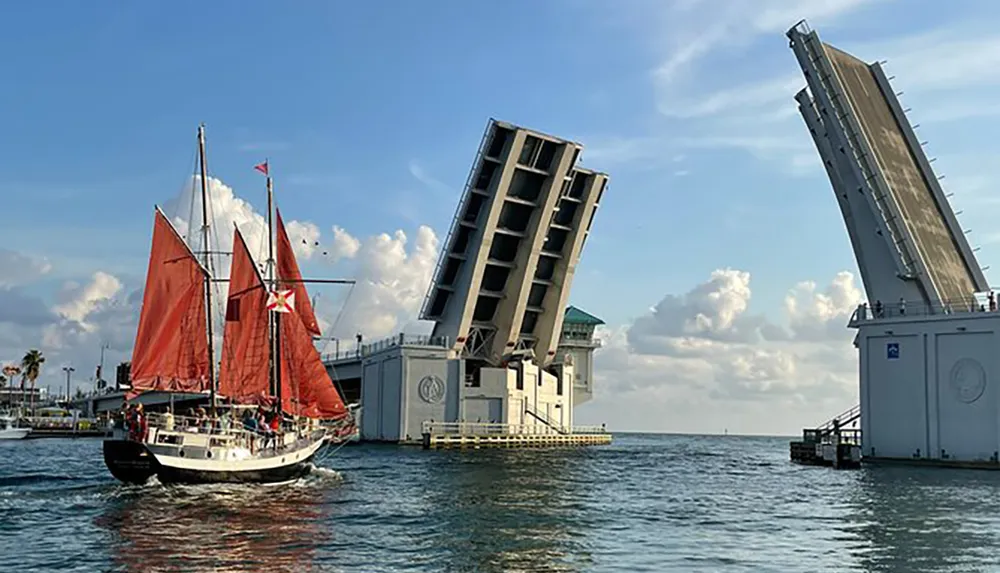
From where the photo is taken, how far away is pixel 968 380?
44.7 meters

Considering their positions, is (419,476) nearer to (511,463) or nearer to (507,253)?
(511,463)

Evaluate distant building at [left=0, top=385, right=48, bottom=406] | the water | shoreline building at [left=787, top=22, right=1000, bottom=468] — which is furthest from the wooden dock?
distant building at [left=0, top=385, right=48, bottom=406]

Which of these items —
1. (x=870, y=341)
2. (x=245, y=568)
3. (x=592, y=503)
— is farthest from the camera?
(x=870, y=341)

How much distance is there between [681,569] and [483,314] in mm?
50491

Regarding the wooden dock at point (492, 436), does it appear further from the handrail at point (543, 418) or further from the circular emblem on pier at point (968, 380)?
the circular emblem on pier at point (968, 380)

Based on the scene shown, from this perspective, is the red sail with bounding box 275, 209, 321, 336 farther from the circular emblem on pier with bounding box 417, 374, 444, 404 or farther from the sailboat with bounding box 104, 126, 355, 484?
the circular emblem on pier with bounding box 417, 374, 444, 404

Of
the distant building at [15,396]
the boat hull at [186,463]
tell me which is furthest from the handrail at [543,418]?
the distant building at [15,396]

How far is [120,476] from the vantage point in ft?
107

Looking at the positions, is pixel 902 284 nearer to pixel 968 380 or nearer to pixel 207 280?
pixel 968 380

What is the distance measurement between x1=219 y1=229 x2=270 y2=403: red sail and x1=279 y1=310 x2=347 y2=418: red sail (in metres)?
1.30

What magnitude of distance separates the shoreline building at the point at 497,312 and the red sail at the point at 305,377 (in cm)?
2359

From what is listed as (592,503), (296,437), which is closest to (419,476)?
(296,437)

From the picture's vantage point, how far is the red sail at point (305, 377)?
39.0m

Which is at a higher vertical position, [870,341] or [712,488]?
[870,341]
